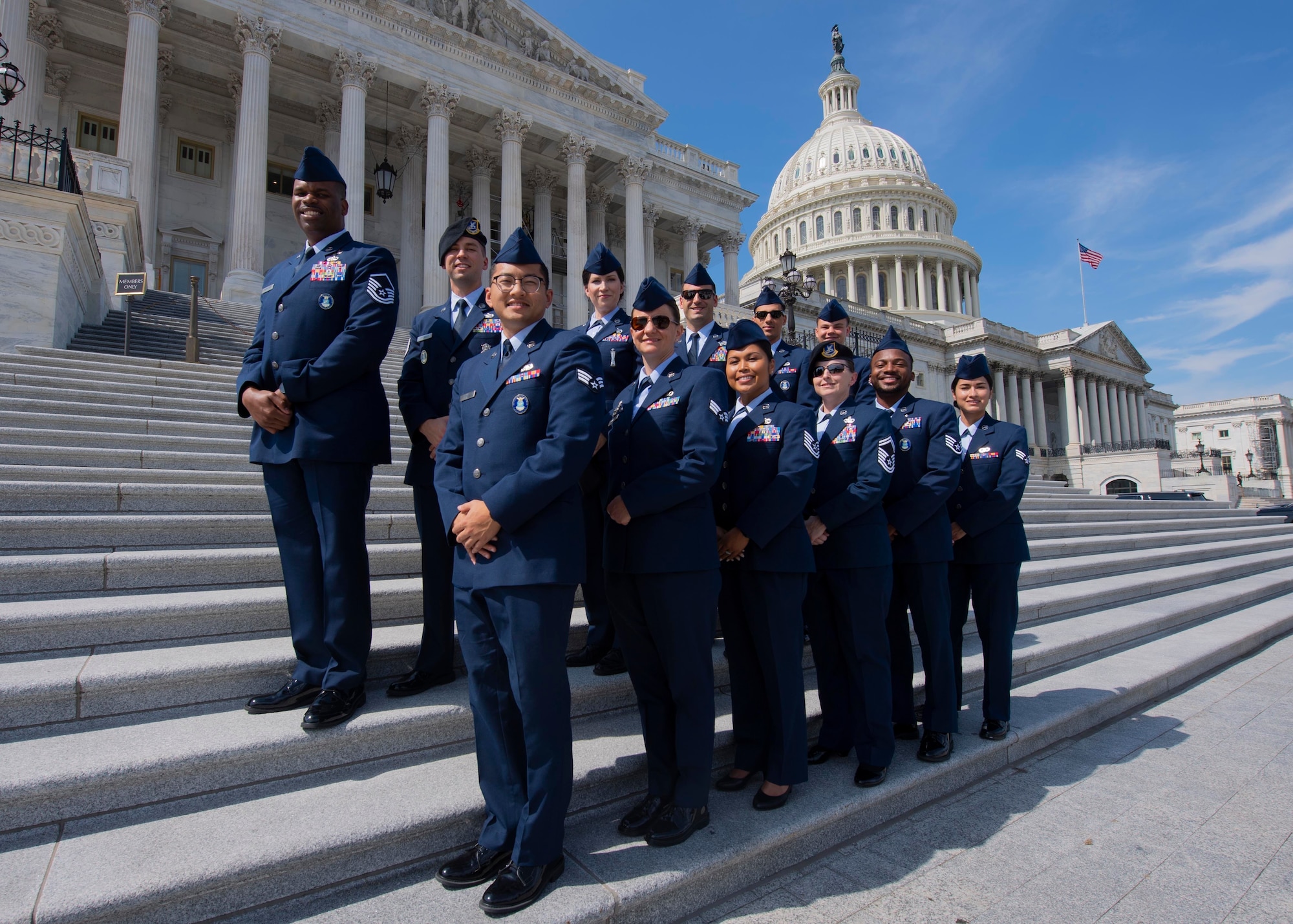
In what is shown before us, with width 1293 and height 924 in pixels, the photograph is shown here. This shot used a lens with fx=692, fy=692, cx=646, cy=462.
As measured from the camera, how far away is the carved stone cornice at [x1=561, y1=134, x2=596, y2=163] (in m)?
27.1

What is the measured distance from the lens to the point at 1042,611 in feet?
24.7

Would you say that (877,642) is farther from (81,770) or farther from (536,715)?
(81,770)

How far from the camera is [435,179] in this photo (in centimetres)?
2350

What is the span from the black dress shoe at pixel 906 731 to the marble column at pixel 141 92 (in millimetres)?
20423

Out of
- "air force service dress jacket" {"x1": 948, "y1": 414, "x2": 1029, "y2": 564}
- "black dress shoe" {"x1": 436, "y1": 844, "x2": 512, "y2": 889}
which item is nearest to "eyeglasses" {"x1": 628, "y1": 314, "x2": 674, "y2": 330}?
"black dress shoe" {"x1": 436, "y1": 844, "x2": 512, "y2": 889}

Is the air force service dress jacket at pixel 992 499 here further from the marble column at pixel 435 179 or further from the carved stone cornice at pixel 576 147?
the carved stone cornice at pixel 576 147

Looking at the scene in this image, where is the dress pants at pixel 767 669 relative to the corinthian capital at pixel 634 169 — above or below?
below

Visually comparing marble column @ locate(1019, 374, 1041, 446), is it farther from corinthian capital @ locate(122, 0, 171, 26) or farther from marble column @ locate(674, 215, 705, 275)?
corinthian capital @ locate(122, 0, 171, 26)

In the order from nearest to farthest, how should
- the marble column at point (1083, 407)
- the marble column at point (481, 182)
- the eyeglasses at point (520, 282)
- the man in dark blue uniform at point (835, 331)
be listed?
the eyeglasses at point (520, 282) → the man in dark blue uniform at point (835, 331) → the marble column at point (481, 182) → the marble column at point (1083, 407)

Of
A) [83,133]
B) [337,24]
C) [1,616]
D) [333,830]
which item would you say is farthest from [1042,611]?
[83,133]

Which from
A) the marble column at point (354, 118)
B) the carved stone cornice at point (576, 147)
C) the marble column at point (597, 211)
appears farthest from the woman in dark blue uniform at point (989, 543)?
the marble column at point (597, 211)

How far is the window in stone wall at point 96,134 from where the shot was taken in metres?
→ 21.6

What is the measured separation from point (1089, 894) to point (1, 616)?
17.0 ft

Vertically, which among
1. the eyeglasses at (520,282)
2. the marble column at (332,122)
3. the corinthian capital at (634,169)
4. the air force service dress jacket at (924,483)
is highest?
the corinthian capital at (634,169)
